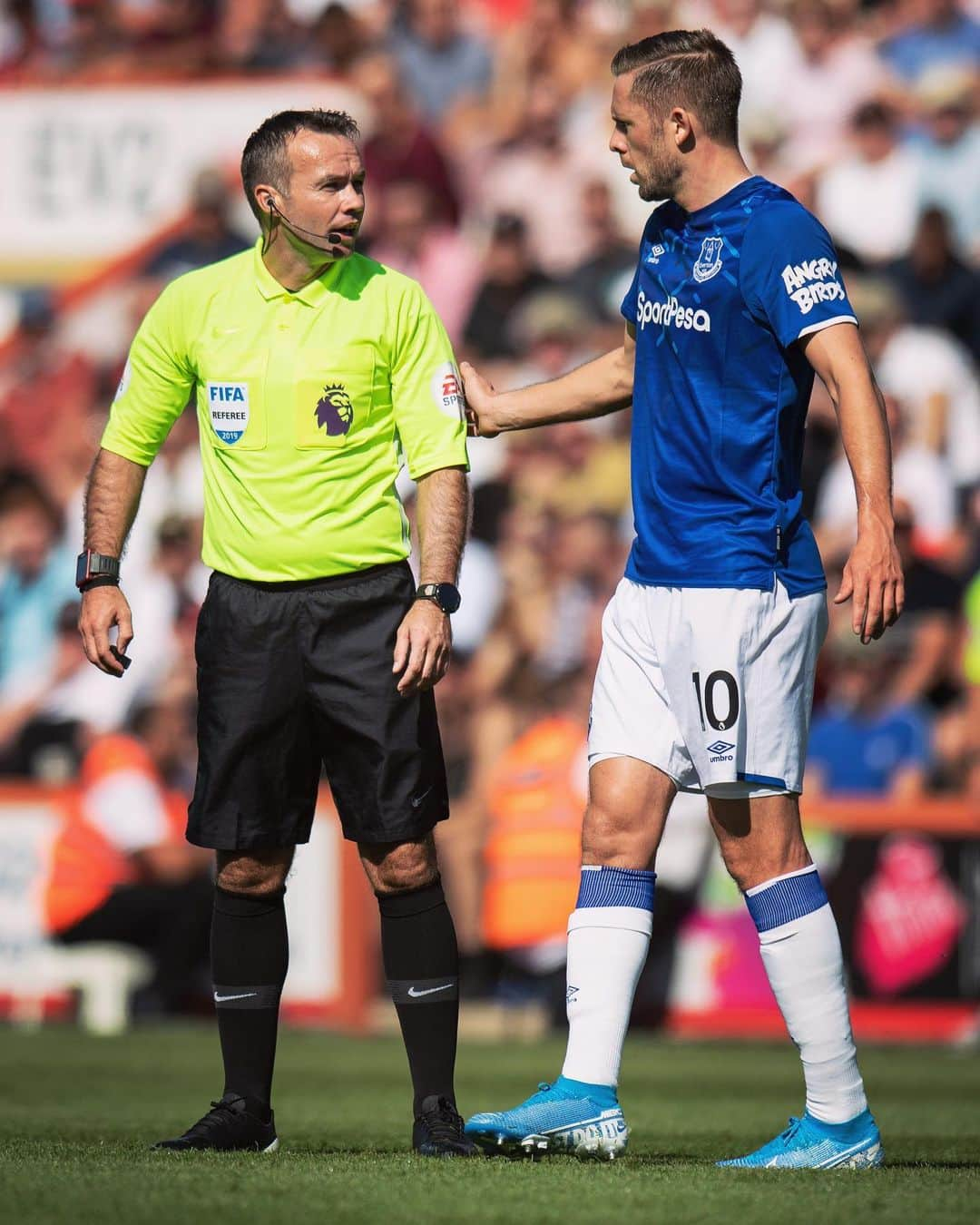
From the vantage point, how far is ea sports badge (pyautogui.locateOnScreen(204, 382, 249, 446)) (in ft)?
16.8

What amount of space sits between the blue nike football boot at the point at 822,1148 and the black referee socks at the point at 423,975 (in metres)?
0.77

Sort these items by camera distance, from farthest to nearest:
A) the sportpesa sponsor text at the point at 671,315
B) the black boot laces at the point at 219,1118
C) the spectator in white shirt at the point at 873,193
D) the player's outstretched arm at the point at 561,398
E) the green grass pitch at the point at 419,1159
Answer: the spectator in white shirt at the point at 873,193 < the player's outstretched arm at the point at 561,398 < the black boot laces at the point at 219,1118 < the sportpesa sponsor text at the point at 671,315 < the green grass pitch at the point at 419,1159

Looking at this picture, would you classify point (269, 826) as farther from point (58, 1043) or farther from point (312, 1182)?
point (58, 1043)

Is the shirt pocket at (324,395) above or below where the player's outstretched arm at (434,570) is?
above

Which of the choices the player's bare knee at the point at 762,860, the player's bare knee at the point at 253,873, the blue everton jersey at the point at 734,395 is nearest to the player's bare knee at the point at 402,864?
the player's bare knee at the point at 253,873

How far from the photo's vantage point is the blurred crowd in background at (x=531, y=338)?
1105cm

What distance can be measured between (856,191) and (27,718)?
617 centimetres

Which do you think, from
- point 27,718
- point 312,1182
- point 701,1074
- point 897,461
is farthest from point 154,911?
point 312,1182

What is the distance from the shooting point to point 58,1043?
377 inches


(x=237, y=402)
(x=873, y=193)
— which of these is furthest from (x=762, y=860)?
(x=873, y=193)

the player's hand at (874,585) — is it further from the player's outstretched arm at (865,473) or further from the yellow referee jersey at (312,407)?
the yellow referee jersey at (312,407)

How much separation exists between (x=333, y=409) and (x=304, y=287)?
34 centimetres

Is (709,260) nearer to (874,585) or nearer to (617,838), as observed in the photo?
(874,585)

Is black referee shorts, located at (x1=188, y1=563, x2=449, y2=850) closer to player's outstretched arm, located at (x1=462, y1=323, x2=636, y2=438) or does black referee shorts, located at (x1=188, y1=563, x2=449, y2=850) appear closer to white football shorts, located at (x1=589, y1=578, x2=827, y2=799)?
white football shorts, located at (x1=589, y1=578, x2=827, y2=799)
